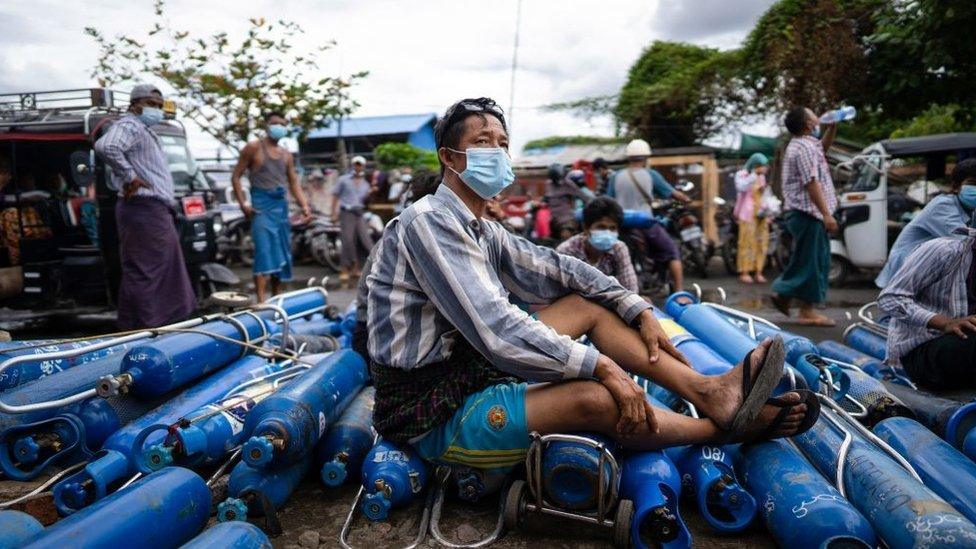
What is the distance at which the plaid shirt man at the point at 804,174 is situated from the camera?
5.52 meters

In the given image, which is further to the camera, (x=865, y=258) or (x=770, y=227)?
(x=770, y=227)

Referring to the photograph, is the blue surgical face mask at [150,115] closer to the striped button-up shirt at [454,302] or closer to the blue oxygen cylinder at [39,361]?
the blue oxygen cylinder at [39,361]

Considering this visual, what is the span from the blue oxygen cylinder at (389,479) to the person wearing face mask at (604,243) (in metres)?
2.53

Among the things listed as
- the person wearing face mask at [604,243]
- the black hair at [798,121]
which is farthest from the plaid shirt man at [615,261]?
the black hair at [798,121]

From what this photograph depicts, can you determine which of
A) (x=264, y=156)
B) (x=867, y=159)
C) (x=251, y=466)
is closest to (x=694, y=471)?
(x=251, y=466)

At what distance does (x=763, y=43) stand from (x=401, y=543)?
1515 cm

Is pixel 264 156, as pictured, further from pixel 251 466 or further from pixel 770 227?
pixel 770 227

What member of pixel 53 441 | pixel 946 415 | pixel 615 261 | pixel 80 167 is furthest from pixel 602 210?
pixel 80 167

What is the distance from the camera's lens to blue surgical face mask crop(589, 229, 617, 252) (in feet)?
15.1

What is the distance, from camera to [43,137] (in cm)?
679

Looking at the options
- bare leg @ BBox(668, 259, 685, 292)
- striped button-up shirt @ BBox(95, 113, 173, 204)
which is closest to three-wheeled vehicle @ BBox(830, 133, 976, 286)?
bare leg @ BBox(668, 259, 685, 292)

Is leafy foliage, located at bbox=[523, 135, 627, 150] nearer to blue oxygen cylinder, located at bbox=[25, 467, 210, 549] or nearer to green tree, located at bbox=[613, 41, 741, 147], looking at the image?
green tree, located at bbox=[613, 41, 741, 147]

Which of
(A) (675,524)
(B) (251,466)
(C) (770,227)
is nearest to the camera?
(A) (675,524)

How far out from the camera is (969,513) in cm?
211
